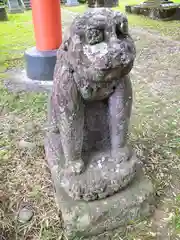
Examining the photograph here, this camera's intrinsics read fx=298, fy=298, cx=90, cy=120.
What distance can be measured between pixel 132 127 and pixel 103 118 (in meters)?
1.02

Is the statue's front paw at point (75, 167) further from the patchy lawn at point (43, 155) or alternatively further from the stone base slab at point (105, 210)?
A: the patchy lawn at point (43, 155)

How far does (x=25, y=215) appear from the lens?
1.69 m

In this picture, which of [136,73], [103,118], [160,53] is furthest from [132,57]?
[160,53]

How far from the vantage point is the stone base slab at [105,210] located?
1513 millimetres

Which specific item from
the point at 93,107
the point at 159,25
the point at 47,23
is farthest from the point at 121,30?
the point at 159,25

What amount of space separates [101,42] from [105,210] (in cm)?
84

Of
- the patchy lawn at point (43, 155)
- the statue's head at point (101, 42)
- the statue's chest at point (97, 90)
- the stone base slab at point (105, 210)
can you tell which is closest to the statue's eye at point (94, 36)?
the statue's head at point (101, 42)

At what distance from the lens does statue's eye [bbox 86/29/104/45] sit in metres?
1.23

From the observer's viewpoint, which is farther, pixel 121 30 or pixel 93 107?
pixel 93 107

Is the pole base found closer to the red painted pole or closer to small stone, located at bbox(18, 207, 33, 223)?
the red painted pole

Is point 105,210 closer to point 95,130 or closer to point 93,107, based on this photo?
point 95,130

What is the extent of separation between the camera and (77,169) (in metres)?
1.57

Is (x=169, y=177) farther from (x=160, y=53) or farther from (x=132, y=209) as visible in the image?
(x=160, y=53)

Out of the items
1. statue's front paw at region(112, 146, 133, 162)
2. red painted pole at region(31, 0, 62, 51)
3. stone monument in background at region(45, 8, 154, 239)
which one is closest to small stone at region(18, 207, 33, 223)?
stone monument in background at region(45, 8, 154, 239)
